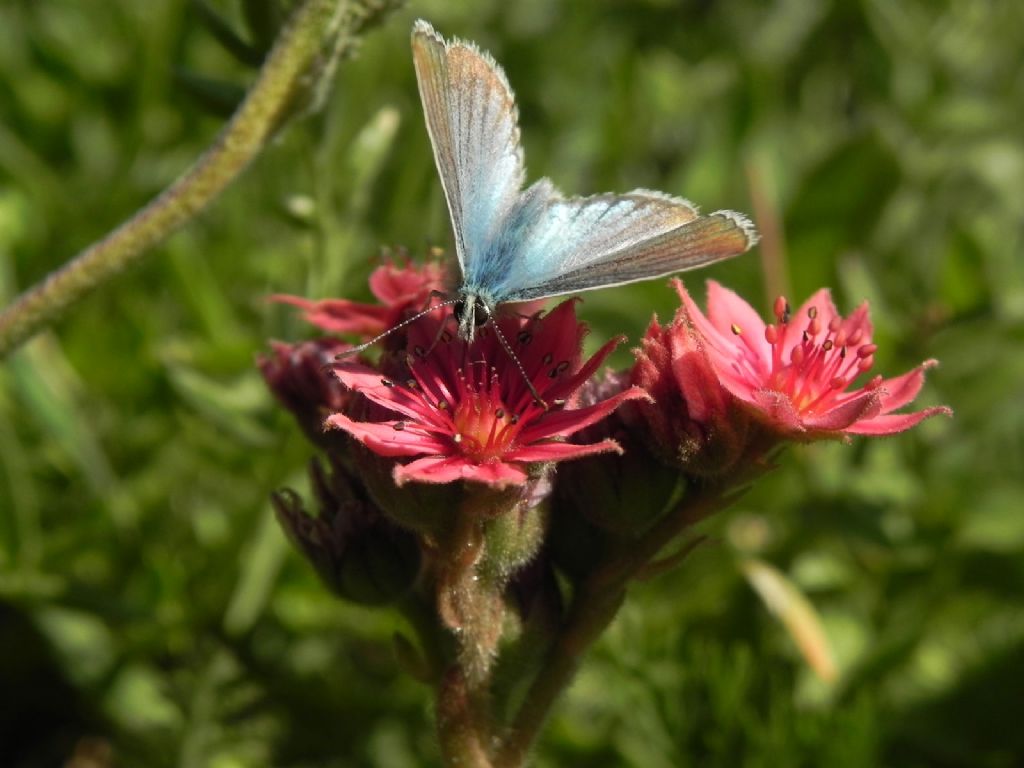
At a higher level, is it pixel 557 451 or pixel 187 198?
pixel 187 198

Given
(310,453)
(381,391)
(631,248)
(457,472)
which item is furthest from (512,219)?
(310,453)

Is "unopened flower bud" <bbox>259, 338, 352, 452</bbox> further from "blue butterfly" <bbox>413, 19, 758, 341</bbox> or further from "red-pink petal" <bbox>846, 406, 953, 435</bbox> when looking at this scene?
"red-pink petal" <bbox>846, 406, 953, 435</bbox>

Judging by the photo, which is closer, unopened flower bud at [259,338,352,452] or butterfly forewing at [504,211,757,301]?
butterfly forewing at [504,211,757,301]

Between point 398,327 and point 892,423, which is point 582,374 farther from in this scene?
point 892,423

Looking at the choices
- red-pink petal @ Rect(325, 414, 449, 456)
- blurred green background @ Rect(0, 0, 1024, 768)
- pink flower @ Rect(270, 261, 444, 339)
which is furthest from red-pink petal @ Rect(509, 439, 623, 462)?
blurred green background @ Rect(0, 0, 1024, 768)

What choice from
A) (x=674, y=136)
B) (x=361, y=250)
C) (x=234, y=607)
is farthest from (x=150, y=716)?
(x=674, y=136)

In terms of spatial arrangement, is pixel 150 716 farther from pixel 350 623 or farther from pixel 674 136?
pixel 674 136

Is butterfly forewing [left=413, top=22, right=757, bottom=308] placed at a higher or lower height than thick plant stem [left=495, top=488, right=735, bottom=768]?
higher
